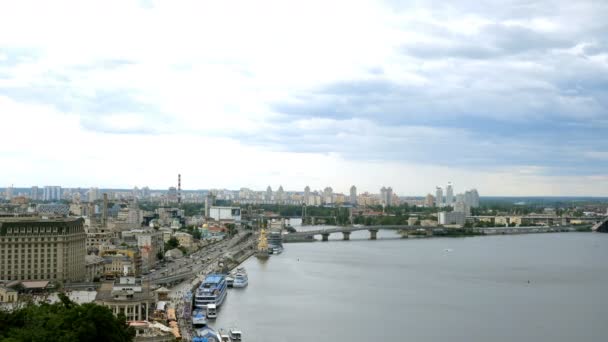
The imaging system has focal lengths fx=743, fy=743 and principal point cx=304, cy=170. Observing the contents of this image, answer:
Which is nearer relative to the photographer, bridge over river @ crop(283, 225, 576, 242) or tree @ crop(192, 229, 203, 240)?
tree @ crop(192, 229, 203, 240)

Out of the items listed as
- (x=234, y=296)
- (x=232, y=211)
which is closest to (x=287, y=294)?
(x=234, y=296)

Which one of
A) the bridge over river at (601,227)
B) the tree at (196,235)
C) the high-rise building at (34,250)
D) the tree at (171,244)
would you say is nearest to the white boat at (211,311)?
the high-rise building at (34,250)

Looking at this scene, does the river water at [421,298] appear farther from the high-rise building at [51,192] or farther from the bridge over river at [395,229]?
the high-rise building at [51,192]

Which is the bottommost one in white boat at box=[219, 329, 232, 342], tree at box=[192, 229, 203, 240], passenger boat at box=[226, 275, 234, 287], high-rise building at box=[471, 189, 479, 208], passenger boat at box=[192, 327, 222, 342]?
white boat at box=[219, 329, 232, 342]

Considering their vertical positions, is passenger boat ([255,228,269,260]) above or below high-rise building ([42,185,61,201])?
below

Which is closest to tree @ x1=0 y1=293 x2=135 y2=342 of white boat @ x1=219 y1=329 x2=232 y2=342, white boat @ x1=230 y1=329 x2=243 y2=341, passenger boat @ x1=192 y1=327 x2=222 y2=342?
passenger boat @ x1=192 y1=327 x2=222 y2=342

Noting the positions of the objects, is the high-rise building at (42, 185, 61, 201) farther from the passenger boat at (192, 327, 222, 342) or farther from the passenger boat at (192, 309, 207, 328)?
the passenger boat at (192, 327, 222, 342)
